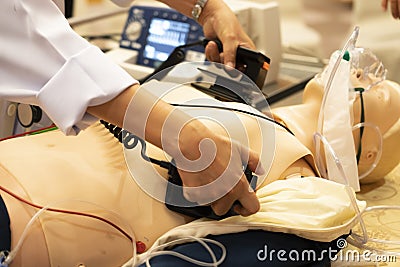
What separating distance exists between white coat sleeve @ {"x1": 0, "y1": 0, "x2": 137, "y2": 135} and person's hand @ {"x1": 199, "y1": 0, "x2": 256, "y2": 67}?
1.64 feet

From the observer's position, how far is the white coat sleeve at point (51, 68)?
96 centimetres

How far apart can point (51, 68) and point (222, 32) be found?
0.59 metres

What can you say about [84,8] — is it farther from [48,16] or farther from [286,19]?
[48,16]

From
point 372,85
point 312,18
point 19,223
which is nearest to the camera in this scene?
point 19,223

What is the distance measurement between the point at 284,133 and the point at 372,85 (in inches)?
12.1

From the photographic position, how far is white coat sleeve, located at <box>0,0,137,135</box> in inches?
37.6

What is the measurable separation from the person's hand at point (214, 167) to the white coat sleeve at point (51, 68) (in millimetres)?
135

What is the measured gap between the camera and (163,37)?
1.99 meters

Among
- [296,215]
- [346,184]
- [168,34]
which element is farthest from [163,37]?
[296,215]

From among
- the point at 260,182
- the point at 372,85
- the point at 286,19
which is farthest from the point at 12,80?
the point at 286,19

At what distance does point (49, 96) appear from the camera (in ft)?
3.16

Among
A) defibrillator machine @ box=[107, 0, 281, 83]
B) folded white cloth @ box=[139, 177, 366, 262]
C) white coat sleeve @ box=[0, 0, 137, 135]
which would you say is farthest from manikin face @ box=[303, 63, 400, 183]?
white coat sleeve @ box=[0, 0, 137, 135]

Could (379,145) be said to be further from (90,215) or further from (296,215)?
(90,215)

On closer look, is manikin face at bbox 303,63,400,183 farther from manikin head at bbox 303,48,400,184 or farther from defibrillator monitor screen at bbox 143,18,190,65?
defibrillator monitor screen at bbox 143,18,190,65
